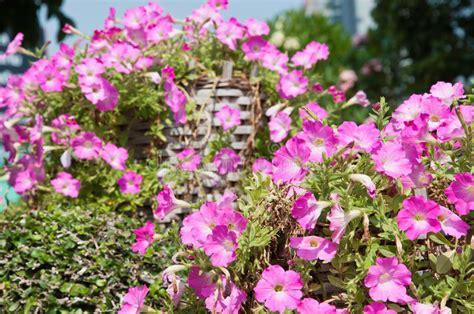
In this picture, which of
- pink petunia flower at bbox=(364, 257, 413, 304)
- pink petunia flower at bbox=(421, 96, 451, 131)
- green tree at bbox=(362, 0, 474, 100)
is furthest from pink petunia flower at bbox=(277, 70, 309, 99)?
green tree at bbox=(362, 0, 474, 100)

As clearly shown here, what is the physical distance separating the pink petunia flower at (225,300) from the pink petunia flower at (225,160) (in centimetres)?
103

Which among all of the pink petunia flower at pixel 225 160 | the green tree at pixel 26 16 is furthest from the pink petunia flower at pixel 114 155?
the green tree at pixel 26 16

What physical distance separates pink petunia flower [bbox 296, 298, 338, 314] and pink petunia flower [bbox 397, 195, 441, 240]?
260mm

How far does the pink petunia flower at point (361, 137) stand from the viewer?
171 cm

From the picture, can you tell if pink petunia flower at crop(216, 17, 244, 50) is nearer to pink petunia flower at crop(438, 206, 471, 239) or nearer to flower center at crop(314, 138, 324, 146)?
flower center at crop(314, 138, 324, 146)

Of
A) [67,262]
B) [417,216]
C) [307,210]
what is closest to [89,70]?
[67,262]

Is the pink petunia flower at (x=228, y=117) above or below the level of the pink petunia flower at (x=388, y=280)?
above

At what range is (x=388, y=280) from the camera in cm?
158

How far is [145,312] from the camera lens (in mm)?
1843

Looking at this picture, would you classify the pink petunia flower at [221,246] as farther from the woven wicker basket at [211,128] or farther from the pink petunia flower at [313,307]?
the woven wicker basket at [211,128]

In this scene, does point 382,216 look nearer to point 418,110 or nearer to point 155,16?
point 418,110

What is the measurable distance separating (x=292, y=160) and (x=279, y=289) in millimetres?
326

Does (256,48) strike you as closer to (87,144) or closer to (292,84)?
(292,84)

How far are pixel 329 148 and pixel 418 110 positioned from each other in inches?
13.8
